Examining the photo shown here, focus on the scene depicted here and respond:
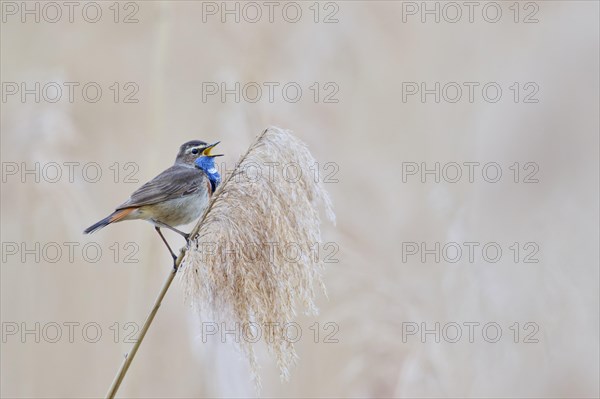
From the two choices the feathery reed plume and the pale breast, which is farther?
the pale breast

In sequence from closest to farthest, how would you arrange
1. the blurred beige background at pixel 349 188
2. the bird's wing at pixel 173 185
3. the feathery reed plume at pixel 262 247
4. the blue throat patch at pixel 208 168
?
the feathery reed plume at pixel 262 247 → the blurred beige background at pixel 349 188 → the bird's wing at pixel 173 185 → the blue throat patch at pixel 208 168

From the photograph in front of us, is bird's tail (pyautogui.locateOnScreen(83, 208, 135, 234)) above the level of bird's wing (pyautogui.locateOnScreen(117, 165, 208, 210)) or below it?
below

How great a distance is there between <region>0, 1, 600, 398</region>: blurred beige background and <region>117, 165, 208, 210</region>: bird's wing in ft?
0.30

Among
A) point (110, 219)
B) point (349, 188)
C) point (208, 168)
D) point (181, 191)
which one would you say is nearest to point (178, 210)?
point (181, 191)

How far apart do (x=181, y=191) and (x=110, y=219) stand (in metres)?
0.57

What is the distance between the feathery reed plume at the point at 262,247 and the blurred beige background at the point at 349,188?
62cm

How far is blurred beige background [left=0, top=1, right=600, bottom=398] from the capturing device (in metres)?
3.33

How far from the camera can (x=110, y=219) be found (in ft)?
10.5

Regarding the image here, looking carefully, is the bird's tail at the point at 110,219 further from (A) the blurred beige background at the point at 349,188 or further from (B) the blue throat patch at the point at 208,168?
(B) the blue throat patch at the point at 208,168

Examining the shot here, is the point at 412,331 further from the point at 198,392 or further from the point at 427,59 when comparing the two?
the point at 427,59

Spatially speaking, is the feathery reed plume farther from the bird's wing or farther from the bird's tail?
the bird's wing

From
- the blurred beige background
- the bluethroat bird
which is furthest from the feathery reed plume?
the bluethroat bird

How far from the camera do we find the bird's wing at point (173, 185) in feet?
11.7

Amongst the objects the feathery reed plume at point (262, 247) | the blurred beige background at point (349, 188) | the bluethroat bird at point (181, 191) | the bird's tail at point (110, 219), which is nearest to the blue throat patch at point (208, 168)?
the bluethroat bird at point (181, 191)
